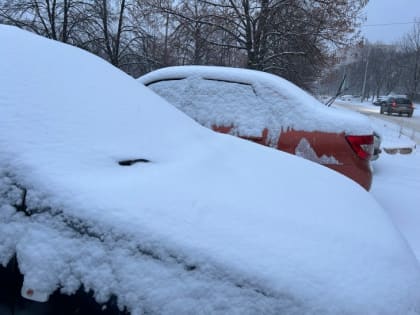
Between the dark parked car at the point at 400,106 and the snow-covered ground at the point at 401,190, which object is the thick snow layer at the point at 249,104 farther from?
the dark parked car at the point at 400,106

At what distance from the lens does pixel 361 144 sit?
3.30m

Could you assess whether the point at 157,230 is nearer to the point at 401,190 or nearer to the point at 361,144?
the point at 361,144

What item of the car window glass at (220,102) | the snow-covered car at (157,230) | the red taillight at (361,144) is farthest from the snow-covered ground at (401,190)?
the snow-covered car at (157,230)

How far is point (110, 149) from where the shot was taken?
1498mm

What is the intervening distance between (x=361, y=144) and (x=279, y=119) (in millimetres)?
782

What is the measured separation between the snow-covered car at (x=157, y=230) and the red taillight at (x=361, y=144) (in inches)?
70.2

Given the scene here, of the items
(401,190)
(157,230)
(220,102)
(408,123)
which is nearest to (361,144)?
(220,102)

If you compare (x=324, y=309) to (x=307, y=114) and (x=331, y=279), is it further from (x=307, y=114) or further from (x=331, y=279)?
(x=307, y=114)

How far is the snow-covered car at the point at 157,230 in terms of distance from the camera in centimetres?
108

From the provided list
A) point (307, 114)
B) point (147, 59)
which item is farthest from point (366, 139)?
point (147, 59)

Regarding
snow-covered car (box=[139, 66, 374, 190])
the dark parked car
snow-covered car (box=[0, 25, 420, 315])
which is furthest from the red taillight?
the dark parked car

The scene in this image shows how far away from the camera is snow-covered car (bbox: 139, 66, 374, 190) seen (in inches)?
130

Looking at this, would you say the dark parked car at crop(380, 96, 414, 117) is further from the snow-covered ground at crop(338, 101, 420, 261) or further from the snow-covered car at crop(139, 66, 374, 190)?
the snow-covered car at crop(139, 66, 374, 190)

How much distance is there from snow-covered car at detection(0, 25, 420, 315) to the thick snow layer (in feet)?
5.79
